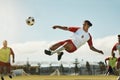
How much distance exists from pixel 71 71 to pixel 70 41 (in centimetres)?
5989

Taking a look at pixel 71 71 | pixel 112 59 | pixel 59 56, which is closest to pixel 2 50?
pixel 59 56

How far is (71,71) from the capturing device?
76.8m

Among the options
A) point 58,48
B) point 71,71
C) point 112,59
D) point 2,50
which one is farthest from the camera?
point 71,71

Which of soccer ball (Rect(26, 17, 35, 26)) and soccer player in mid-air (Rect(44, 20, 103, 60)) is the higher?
soccer ball (Rect(26, 17, 35, 26))

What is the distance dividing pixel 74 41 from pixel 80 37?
0.36 m

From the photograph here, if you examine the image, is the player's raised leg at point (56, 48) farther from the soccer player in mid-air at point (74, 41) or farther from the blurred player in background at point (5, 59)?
the blurred player in background at point (5, 59)

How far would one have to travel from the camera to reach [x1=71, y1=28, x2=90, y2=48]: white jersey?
17283 mm

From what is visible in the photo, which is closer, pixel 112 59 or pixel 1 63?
pixel 1 63

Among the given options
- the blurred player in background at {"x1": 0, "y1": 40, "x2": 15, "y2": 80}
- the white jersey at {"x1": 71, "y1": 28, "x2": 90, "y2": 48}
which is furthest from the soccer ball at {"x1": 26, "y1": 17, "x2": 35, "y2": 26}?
the white jersey at {"x1": 71, "y1": 28, "x2": 90, "y2": 48}

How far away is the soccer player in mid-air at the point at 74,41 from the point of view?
664 inches

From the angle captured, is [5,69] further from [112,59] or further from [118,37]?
[112,59]

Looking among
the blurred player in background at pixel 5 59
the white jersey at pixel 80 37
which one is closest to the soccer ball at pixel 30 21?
the blurred player in background at pixel 5 59

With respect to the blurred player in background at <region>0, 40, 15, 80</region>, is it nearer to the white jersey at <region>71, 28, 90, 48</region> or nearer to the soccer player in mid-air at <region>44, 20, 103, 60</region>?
the soccer player in mid-air at <region>44, 20, 103, 60</region>

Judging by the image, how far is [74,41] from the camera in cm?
1725
